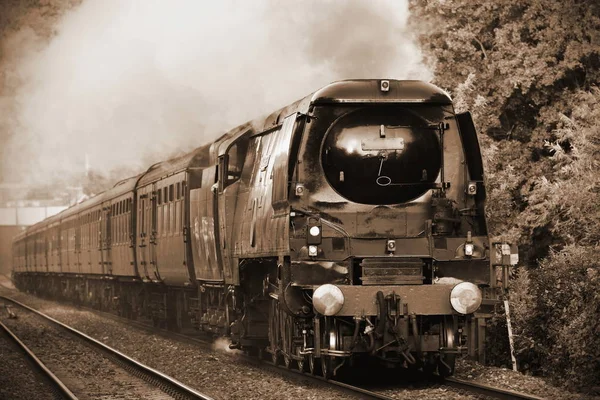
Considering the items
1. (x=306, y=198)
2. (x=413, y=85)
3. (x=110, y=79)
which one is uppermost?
(x=110, y=79)

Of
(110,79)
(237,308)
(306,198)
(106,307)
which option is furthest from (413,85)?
(106,307)

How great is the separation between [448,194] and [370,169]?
96 cm

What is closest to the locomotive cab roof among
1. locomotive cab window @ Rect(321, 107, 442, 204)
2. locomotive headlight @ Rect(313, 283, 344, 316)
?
locomotive cab window @ Rect(321, 107, 442, 204)

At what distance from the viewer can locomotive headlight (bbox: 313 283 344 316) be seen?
1081cm

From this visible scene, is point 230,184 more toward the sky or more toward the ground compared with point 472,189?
more toward the sky

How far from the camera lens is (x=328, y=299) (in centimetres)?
1083

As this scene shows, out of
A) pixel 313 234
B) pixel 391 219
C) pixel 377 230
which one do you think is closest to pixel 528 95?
pixel 391 219

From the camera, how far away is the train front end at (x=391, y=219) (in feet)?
36.7

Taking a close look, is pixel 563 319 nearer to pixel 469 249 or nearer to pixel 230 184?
pixel 469 249

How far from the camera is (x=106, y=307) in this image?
31484 mm

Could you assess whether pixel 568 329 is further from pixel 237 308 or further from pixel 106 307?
pixel 106 307

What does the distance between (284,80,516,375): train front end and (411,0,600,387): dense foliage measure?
25.7 ft

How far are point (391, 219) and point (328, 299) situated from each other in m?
1.31

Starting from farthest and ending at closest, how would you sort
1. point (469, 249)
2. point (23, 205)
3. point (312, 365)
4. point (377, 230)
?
point (23, 205) < point (312, 365) < point (377, 230) < point (469, 249)
